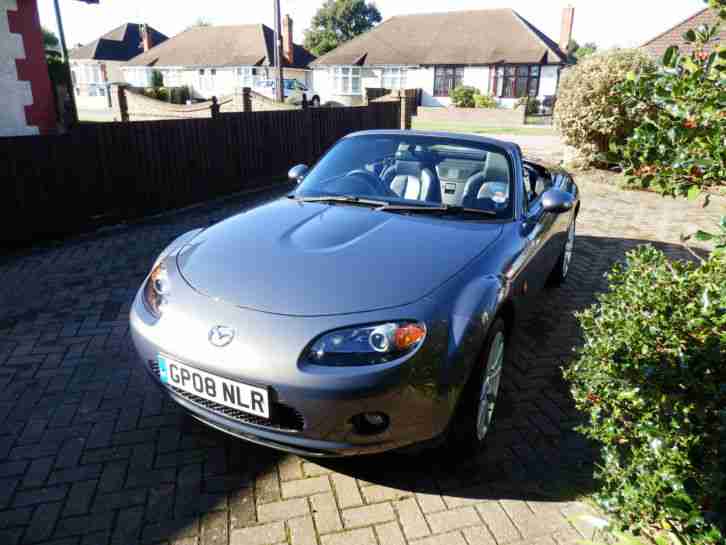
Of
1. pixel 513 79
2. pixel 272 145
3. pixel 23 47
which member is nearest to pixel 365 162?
pixel 23 47

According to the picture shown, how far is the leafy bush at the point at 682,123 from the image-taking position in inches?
67.9

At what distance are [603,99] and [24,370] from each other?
12233 mm

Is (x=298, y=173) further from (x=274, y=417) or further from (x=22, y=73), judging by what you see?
(x=22, y=73)

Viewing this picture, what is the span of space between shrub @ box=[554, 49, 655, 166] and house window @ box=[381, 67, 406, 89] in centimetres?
2969

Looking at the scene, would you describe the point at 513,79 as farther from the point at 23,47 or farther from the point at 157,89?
the point at 23,47

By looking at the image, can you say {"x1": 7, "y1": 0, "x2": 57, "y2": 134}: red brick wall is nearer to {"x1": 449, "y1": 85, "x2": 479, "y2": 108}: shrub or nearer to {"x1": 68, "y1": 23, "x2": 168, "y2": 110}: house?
{"x1": 449, "y1": 85, "x2": 479, "y2": 108}: shrub

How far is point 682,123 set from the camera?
1.79m

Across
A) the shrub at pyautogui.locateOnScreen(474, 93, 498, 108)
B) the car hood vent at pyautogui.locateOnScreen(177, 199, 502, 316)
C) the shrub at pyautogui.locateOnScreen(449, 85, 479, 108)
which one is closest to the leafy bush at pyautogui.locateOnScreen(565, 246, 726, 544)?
the car hood vent at pyautogui.locateOnScreen(177, 199, 502, 316)

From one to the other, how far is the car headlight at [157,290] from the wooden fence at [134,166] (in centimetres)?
457

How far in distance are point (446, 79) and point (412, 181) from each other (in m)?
38.9

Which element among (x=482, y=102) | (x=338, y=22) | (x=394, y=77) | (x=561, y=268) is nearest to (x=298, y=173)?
(x=561, y=268)

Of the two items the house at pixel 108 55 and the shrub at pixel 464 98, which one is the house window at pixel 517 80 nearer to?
the shrub at pixel 464 98

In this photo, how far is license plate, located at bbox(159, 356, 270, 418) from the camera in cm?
224

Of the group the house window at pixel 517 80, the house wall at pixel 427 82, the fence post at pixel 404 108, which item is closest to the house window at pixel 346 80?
the house wall at pixel 427 82
